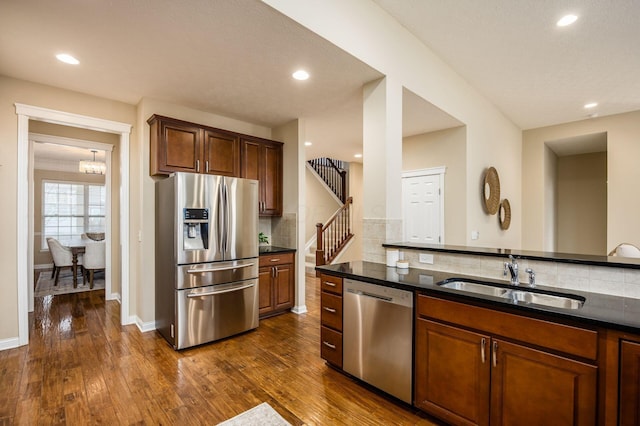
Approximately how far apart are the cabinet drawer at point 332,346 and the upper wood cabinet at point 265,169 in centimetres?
223

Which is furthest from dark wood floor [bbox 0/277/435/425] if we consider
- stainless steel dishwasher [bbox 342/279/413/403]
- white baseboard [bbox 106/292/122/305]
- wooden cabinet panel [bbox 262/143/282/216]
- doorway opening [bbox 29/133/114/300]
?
doorway opening [bbox 29/133/114/300]

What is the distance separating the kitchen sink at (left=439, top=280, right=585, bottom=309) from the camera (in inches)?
70.8

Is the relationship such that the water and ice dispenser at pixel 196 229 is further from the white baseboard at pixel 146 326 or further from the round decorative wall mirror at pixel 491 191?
the round decorative wall mirror at pixel 491 191

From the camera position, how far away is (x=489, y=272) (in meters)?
2.28

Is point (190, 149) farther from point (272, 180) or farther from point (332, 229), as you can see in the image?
point (332, 229)

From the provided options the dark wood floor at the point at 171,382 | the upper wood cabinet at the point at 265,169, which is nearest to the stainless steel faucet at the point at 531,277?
the dark wood floor at the point at 171,382

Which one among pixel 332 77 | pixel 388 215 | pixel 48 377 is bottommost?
pixel 48 377

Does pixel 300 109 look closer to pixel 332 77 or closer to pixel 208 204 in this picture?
pixel 332 77

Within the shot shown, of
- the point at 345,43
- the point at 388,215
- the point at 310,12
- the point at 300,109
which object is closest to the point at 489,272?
the point at 388,215

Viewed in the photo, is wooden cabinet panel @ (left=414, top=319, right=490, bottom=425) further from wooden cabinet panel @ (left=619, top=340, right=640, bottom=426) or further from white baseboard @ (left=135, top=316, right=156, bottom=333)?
white baseboard @ (left=135, top=316, right=156, bottom=333)

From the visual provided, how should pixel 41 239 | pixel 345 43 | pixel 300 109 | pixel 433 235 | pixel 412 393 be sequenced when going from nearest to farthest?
pixel 412 393 < pixel 345 43 < pixel 300 109 < pixel 433 235 < pixel 41 239

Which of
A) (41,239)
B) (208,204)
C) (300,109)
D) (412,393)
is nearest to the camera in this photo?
(412,393)

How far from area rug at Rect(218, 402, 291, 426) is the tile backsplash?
1.66m

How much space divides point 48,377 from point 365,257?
298 cm
